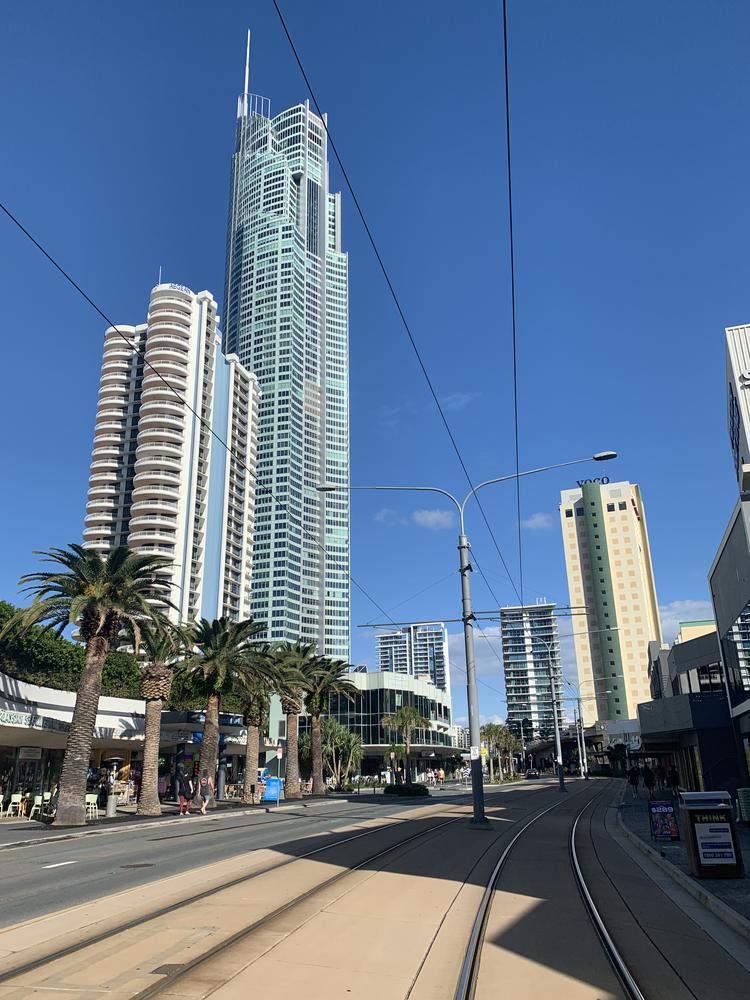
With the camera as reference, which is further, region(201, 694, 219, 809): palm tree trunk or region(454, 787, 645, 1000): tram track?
region(201, 694, 219, 809): palm tree trunk

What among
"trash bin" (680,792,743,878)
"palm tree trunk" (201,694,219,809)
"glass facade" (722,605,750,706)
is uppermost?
"glass facade" (722,605,750,706)

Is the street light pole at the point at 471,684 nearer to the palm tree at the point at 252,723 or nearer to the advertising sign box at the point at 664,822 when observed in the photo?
the advertising sign box at the point at 664,822

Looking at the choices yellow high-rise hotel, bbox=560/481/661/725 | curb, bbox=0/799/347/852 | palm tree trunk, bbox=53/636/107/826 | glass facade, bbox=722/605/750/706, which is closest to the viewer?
curb, bbox=0/799/347/852

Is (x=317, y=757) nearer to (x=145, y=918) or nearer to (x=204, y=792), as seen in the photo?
(x=204, y=792)

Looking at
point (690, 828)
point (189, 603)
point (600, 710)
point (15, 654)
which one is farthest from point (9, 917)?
point (600, 710)

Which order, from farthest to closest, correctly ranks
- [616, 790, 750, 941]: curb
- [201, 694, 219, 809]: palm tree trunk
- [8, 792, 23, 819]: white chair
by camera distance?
1. [201, 694, 219, 809]: palm tree trunk
2. [8, 792, 23, 819]: white chair
3. [616, 790, 750, 941]: curb

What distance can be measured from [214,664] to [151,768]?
23.7ft

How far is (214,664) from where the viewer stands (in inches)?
1601

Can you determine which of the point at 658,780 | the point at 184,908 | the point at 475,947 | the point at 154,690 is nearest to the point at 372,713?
the point at 658,780

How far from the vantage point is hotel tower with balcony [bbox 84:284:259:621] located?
388ft

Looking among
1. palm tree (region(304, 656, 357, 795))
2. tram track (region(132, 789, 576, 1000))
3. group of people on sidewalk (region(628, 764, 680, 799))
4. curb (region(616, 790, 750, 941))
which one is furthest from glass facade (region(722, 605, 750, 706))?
palm tree (region(304, 656, 357, 795))

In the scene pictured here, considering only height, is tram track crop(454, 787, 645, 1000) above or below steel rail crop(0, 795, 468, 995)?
below

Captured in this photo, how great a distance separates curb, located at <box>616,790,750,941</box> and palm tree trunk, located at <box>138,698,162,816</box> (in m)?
23.9

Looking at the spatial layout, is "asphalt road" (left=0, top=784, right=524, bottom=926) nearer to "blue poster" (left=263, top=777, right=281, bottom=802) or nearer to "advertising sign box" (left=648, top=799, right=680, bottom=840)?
"advertising sign box" (left=648, top=799, right=680, bottom=840)
